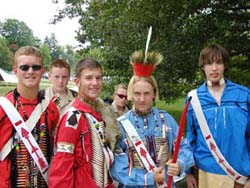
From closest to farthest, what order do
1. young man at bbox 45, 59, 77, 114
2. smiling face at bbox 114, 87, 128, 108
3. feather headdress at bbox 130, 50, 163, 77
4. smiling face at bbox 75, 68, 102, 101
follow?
1. smiling face at bbox 75, 68, 102, 101
2. feather headdress at bbox 130, 50, 163, 77
3. young man at bbox 45, 59, 77, 114
4. smiling face at bbox 114, 87, 128, 108

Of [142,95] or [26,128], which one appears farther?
[142,95]

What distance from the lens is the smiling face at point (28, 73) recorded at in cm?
311

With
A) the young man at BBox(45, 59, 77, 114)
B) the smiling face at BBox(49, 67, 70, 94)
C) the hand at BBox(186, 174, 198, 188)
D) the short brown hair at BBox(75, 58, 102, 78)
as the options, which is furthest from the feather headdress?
the smiling face at BBox(49, 67, 70, 94)

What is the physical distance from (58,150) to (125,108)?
259 cm

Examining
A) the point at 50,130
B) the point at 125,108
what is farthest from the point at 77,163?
the point at 125,108

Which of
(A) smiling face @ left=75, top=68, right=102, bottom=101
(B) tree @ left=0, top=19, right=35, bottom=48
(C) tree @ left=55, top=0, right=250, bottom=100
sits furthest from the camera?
(B) tree @ left=0, top=19, right=35, bottom=48

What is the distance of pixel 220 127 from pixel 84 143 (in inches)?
44.5

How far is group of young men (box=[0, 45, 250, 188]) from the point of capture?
2.95 metres

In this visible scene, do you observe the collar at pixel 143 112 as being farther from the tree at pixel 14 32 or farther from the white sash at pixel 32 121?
the tree at pixel 14 32

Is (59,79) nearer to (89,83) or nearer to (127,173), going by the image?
(89,83)

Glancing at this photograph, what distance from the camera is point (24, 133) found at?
3.00 m

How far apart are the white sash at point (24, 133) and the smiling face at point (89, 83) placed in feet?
1.56

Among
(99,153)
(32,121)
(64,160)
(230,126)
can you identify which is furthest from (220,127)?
(32,121)

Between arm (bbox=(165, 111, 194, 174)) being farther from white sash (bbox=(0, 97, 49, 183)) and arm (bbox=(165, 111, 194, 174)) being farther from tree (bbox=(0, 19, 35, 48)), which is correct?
tree (bbox=(0, 19, 35, 48))
